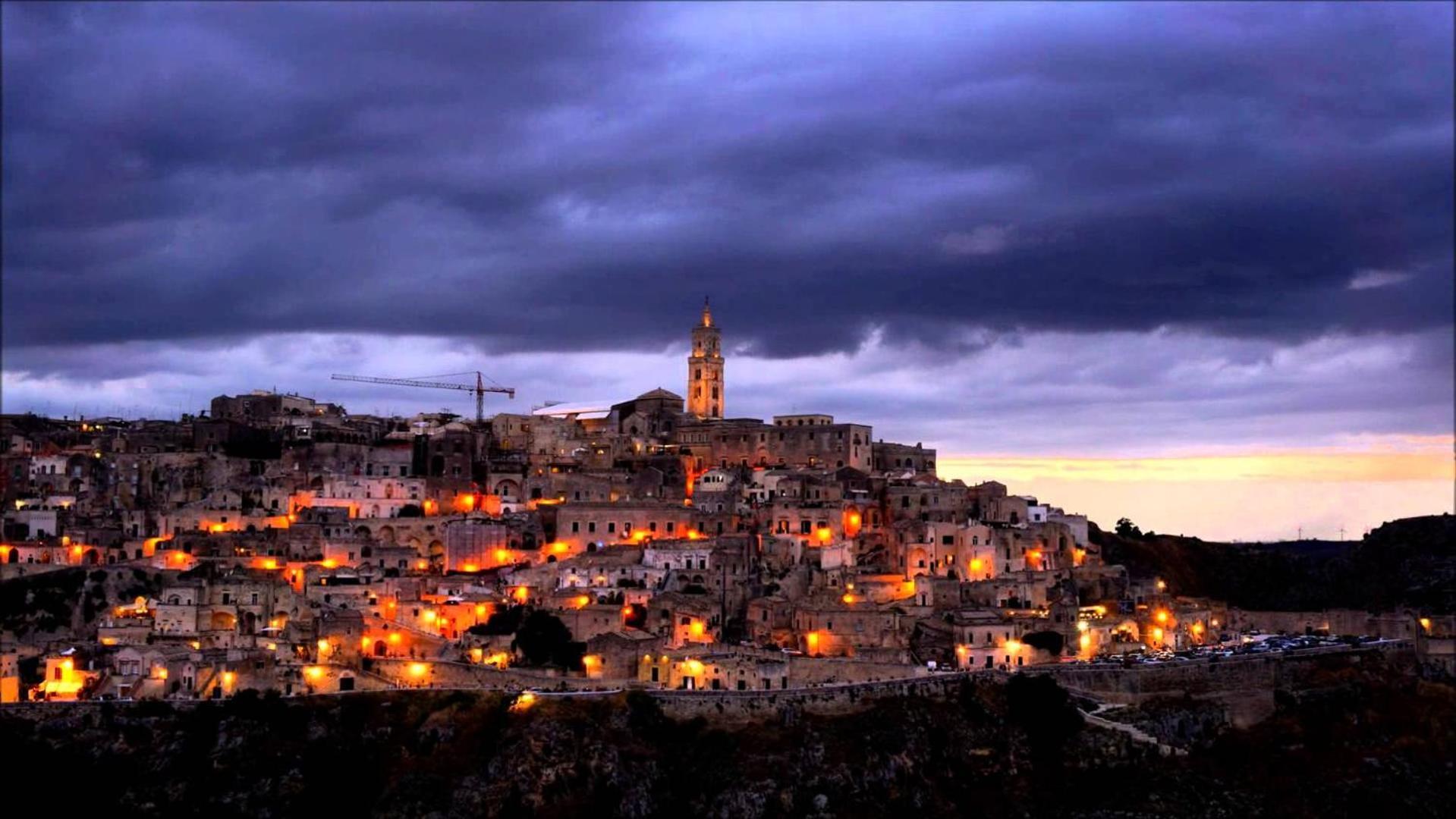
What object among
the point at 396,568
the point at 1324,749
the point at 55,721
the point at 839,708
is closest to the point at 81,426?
the point at 396,568

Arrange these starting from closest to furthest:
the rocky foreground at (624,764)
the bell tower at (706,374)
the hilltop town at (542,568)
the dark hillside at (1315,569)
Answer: the rocky foreground at (624,764), the hilltop town at (542,568), the dark hillside at (1315,569), the bell tower at (706,374)

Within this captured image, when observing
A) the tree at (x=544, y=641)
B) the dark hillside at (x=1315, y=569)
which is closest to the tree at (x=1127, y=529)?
the dark hillside at (x=1315, y=569)

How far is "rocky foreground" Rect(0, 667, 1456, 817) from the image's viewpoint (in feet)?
174

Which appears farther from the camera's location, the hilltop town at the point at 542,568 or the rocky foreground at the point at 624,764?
the hilltop town at the point at 542,568

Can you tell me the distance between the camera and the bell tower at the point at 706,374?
102 m

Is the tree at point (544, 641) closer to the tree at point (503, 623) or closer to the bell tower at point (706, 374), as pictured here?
the tree at point (503, 623)

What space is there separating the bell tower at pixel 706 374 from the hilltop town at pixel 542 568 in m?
8.49

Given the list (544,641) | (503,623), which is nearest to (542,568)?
(503,623)

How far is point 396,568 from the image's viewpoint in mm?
68375

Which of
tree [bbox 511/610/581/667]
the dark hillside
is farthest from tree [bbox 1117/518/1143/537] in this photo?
tree [bbox 511/610/581/667]

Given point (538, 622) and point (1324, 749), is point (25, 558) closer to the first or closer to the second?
point (538, 622)

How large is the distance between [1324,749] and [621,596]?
1066 inches

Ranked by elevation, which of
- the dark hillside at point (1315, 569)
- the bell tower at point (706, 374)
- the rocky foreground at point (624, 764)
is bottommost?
the rocky foreground at point (624, 764)

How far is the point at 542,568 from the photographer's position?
67.2 meters
